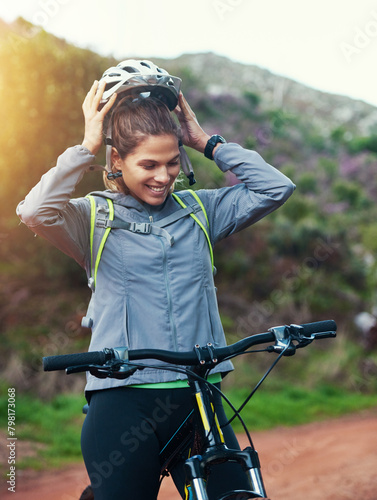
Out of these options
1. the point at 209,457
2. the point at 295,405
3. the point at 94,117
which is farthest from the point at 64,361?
the point at 295,405

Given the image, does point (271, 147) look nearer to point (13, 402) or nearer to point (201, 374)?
point (13, 402)

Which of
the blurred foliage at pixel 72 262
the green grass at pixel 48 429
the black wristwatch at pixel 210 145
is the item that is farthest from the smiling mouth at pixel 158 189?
the green grass at pixel 48 429

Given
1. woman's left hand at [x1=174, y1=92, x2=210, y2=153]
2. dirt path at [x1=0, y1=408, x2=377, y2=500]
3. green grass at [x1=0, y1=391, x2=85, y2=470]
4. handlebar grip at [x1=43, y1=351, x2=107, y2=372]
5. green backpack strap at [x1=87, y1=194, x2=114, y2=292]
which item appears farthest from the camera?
green grass at [x1=0, y1=391, x2=85, y2=470]

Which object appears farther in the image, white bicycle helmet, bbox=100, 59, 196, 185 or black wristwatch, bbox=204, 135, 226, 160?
black wristwatch, bbox=204, 135, 226, 160

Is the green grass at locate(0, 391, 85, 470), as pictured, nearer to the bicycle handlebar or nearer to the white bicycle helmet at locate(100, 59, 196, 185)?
the white bicycle helmet at locate(100, 59, 196, 185)

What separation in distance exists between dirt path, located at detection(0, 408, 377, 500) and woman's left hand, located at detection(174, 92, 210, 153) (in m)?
3.86

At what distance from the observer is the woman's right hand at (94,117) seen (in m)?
2.34

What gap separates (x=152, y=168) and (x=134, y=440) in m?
1.02

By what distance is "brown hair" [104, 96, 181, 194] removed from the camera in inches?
93.1

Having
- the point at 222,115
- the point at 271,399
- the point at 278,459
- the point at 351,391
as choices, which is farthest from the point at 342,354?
the point at 222,115

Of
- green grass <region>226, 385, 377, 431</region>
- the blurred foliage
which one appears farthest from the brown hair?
green grass <region>226, 385, 377, 431</region>

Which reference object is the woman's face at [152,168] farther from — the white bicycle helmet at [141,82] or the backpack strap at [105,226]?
the white bicycle helmet at [141,82]

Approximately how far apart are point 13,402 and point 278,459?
3132mm

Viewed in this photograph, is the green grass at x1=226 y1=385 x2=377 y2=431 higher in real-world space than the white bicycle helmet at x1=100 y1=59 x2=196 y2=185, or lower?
higher
